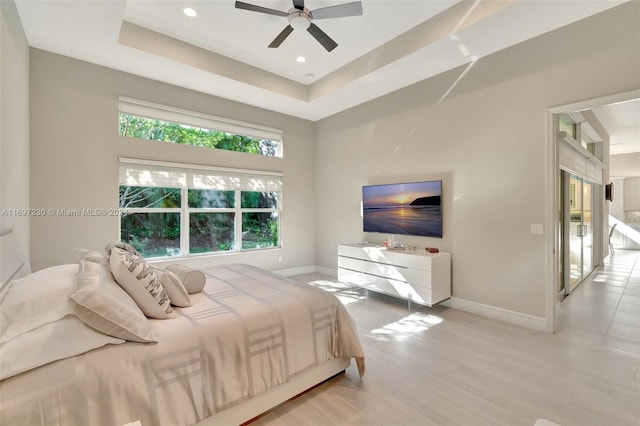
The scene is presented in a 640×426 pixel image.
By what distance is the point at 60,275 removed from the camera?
1671mm

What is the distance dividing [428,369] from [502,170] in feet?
7.88

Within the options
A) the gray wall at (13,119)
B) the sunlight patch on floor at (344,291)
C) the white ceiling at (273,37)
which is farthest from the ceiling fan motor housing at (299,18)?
the sunlight patch on floor at (344,291)

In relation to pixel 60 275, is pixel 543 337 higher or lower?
lower

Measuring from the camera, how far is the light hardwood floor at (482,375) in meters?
1.79

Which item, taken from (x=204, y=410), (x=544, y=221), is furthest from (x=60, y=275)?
(x=544, y=221)

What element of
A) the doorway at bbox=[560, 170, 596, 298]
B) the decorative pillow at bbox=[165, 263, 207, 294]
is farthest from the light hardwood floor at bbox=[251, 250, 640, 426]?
the decorative pillow at bbox=[165, 263, 207, 294]

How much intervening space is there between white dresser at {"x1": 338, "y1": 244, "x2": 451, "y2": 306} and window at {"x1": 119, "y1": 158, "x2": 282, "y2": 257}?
1851 mm

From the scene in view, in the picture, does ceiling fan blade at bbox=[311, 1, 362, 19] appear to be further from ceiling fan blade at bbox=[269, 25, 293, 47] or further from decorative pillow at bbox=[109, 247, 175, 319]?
decorative pillow at bbox=[109, 247, 175, 319]

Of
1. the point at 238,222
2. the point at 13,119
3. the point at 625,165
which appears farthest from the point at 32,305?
the point at 625,165

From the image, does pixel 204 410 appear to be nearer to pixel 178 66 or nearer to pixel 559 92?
pixel 178 66

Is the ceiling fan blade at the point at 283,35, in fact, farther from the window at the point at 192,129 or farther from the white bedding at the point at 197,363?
the white bedding at the point at 197,363

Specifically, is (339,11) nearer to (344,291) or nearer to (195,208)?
(195,208)

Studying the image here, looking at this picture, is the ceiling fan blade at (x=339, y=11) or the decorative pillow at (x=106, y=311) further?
the ceiling fan blade at (x=339, y=11)

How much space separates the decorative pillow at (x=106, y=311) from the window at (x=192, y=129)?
125 inches
